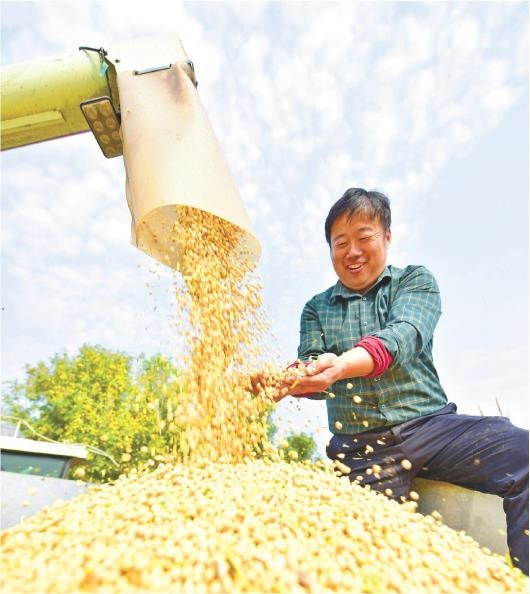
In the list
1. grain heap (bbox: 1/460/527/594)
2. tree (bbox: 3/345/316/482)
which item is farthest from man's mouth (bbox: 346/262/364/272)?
tree (bbox: 3/345/316/482)

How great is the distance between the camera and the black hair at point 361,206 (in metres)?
2.24

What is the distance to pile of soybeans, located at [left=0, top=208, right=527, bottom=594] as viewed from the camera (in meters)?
0.98

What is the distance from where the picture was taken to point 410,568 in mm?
1131

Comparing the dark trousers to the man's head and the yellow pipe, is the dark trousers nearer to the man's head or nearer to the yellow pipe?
the man's head

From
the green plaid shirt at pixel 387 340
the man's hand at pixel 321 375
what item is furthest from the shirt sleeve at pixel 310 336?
the man's hand at pixel 321 375

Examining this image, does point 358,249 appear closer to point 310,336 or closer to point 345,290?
point 345,290

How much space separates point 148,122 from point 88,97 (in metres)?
0.56

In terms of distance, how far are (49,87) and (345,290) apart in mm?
1826

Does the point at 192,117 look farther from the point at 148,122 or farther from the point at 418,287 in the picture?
the point at 418,287

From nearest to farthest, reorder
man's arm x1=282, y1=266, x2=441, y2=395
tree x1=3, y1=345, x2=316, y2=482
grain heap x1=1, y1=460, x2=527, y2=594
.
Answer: grain heap x1=1, y1=460, x2=527, y2=594 → man's arm x1=282, y1=266, x2=441, y2=395 → tree x1=3, y1=345, x2=316, y2=482

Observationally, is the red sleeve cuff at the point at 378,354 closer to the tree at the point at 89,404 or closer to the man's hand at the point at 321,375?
the man's hand at the point at 321,375

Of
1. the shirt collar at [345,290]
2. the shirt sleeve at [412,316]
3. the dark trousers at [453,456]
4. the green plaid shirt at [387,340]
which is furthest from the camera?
the shirt collar at [345,290]

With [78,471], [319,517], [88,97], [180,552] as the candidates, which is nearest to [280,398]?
[319,517]

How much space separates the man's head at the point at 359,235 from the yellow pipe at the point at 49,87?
133 centimetres
